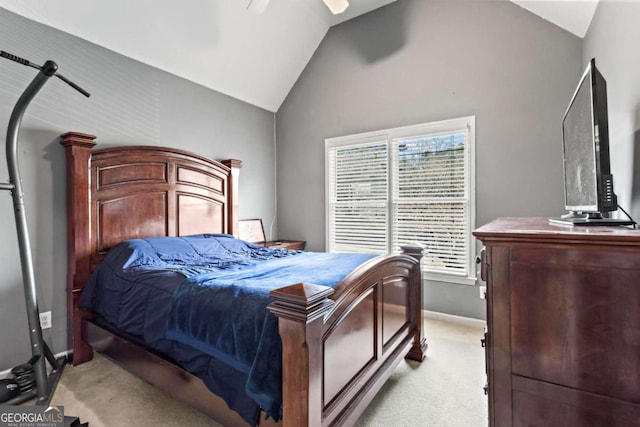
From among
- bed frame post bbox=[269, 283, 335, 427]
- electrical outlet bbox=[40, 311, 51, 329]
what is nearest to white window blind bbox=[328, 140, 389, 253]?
bed frame post bbox=[269, 283, 335, 427]

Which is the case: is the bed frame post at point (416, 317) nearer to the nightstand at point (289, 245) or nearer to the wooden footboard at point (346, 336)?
the wooden footboard at point (346, 336)

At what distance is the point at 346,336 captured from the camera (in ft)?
5.09

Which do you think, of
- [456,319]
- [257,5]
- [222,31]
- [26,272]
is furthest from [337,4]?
[456,319]

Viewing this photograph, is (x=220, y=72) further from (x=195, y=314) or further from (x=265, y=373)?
(x=265, y=373)

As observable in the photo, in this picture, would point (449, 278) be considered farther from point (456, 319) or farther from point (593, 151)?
point (593, 151)

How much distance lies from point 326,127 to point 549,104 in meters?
2.41

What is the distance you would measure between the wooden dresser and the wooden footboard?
2.06 ft

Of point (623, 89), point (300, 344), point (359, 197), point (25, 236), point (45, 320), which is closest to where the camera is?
point (300, 344)

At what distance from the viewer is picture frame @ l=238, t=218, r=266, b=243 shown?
402 cm

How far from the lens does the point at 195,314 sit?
161 centimetres

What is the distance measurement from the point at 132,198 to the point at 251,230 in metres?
1.57

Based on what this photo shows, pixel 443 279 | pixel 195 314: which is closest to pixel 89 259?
pixel 195 314

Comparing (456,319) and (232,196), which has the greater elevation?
(232,196)

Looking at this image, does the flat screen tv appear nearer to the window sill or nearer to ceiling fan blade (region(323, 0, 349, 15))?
ceiling fan blade (region(323, 0, 349, 15))
